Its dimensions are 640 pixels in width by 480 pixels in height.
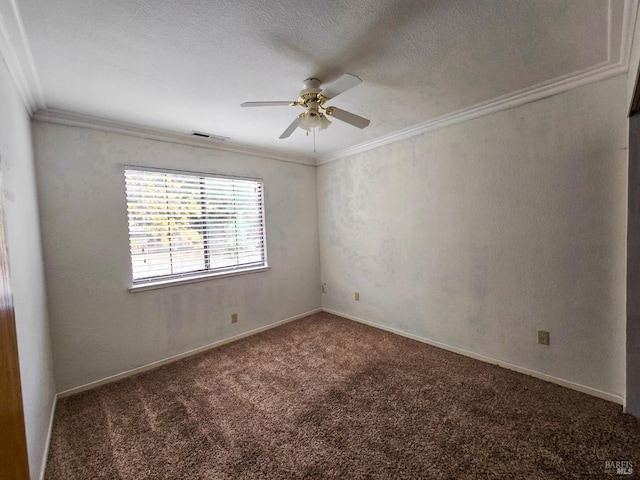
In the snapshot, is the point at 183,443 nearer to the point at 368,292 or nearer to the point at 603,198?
the point at 368,292

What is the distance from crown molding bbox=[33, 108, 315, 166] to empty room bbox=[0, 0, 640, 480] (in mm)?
18

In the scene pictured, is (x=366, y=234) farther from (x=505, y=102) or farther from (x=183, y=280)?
(x=183, y=280)

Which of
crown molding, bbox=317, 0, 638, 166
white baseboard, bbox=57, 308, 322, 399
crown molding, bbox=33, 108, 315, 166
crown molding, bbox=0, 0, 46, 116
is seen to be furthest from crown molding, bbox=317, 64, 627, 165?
crown molding, bbox=0, 0, 46, 116

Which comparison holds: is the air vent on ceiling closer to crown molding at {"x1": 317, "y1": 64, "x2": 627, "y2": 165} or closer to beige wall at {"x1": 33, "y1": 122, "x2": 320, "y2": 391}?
beige wall at {"x1": 33, "y1": 122, "x2": 320, "y2": 391}

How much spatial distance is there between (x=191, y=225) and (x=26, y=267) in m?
1.45

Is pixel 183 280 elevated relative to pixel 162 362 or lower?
elevated

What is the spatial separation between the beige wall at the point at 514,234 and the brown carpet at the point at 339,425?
0.33 m

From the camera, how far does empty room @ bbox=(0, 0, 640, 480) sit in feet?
4.75

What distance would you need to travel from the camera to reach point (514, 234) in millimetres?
2348

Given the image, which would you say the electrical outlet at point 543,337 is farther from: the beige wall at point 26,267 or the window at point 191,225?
the beige wall at point 26,267

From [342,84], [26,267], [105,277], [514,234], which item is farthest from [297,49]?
[105,277]

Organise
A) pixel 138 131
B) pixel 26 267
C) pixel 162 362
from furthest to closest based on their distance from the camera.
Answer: pixel 162 362
pixel 138 131
pixel 26 267

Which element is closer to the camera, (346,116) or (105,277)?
(346,116)

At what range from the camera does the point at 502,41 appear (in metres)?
1.57
